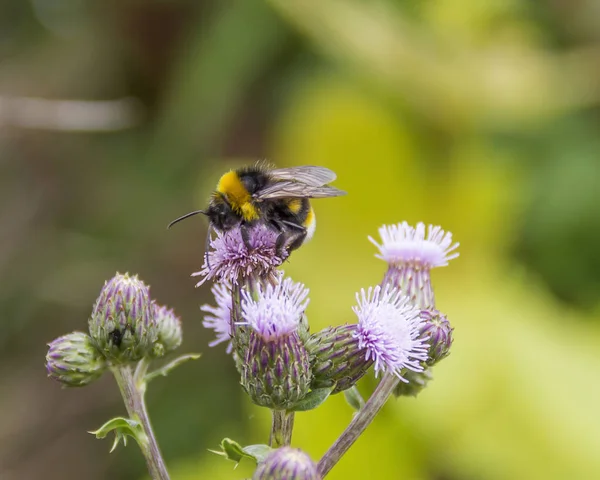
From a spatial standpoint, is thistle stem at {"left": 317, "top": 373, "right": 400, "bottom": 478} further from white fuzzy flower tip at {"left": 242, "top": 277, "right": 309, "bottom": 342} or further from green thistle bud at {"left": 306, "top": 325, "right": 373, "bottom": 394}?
white fuzzy flower tip at {"left": 242, "top": 277, "right": 309, "bottom": 342}

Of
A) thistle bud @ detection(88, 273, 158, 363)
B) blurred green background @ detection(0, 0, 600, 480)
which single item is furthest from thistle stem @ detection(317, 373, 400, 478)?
blurred green background @ detection(0, 0, 600, 480)

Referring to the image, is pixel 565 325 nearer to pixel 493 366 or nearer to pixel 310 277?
pixel 493 366

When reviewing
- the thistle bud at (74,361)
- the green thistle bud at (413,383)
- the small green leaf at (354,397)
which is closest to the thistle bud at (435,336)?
the green thistle bud at (413,383)

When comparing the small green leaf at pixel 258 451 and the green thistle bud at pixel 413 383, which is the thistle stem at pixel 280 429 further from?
the green thistle bud at pixel 413 383

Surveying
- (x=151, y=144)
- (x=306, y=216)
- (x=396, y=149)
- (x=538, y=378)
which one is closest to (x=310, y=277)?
(x=396, y=149)

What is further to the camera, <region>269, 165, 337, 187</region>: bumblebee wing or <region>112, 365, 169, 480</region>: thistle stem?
<region>269, 165, 337, 187</region>: bumblebee wing
